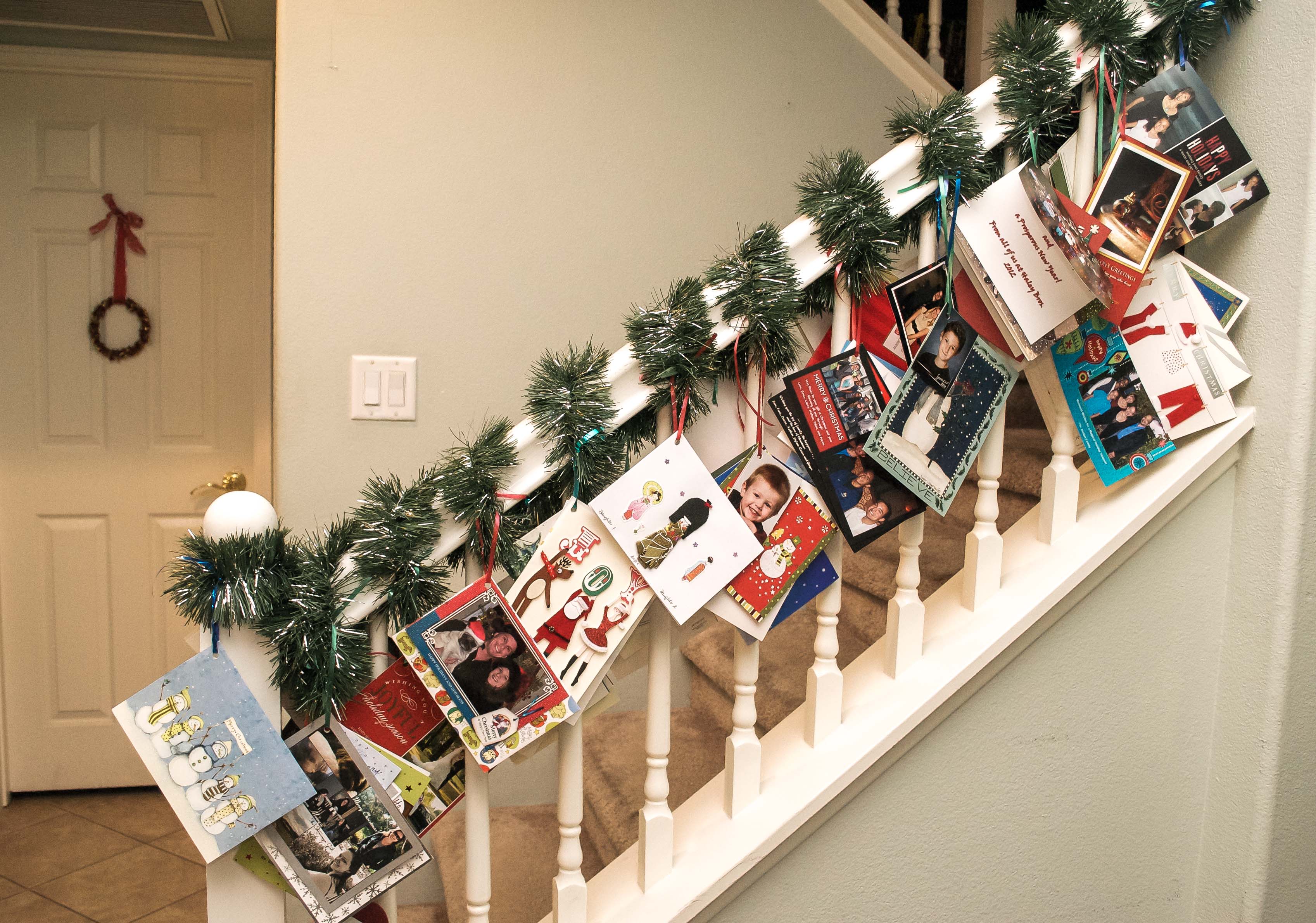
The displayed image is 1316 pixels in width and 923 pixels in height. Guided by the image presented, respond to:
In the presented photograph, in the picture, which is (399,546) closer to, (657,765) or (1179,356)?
(657,765)

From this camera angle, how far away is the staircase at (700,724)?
4.97 feet

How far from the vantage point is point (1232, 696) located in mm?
1107

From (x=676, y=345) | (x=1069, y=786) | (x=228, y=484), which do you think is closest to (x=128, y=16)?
(x=228, y=484)

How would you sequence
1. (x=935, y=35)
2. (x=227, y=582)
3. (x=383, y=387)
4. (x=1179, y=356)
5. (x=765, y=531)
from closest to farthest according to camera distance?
1. (x=227, y=582)
2. (x=765, y=531)
3. (x=1179, y=356)
4. (x=383, y=387)
5. (x=935, y=35)

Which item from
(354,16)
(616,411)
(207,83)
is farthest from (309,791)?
(207,83)

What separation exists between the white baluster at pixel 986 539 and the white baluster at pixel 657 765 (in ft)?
1.24

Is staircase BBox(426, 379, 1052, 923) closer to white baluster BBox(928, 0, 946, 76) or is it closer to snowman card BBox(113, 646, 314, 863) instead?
snowman card BBox(113, 646, 314, 863)

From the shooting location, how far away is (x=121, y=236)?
9.02 ft

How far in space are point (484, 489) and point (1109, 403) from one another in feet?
2.44

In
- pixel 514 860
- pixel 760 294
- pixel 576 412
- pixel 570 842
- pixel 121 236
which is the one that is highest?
pixel 121 236

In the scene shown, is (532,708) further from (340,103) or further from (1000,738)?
(340,103)

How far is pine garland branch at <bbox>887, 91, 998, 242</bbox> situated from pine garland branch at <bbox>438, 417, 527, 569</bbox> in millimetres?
522

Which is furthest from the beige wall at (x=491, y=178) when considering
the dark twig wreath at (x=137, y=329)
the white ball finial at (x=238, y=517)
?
the dark twig wreath at (x=137, y=329)

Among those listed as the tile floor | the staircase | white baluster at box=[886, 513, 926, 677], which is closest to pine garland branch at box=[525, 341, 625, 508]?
white baluster at box=[886, 513, 926, 677]
